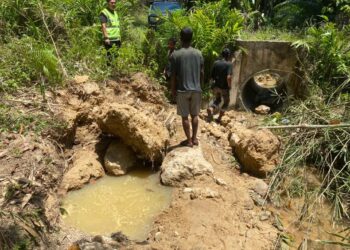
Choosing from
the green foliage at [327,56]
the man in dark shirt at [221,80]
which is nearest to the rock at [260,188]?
the man in dark shirt at [221,80]

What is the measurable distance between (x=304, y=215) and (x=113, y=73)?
4.34 meters

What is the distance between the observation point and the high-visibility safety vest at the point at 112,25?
7.35 m

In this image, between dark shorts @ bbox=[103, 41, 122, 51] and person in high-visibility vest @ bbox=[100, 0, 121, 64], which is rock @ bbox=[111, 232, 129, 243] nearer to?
person in high-visibility vest @ bbox=[100, 0, 121, 64]

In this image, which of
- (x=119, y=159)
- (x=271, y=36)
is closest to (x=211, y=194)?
(x=119, y=159)

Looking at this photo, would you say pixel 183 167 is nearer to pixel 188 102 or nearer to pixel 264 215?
pixel 188 102

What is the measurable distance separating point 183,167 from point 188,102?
995mm

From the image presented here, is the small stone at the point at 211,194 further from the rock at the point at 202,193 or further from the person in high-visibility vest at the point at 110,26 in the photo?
the person in high-visibility vest at the point at 110,26

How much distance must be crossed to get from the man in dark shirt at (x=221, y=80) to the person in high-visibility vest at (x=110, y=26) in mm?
2157

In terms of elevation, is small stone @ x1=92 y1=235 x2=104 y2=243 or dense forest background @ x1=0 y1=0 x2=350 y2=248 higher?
dense forest background @ x1=0 y1=0 x2=350 y2=248

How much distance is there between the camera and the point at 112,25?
7.48 metres

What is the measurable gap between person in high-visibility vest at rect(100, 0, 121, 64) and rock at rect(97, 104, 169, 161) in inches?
86.0

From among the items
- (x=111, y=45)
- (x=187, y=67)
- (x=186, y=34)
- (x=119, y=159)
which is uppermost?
(x=186, y=34)

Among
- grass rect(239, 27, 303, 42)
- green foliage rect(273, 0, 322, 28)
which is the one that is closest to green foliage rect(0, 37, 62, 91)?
grass rect(239, 27, 303, 42)

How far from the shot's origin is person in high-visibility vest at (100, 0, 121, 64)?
288 inches
